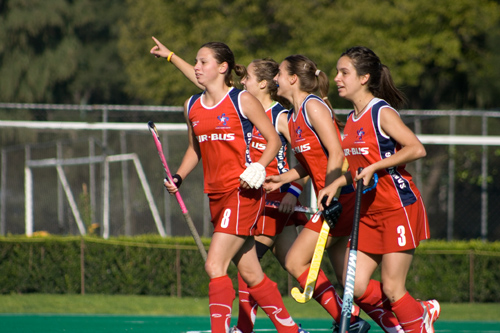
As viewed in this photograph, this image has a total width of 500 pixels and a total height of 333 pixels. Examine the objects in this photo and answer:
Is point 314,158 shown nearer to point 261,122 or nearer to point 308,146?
point 308,146

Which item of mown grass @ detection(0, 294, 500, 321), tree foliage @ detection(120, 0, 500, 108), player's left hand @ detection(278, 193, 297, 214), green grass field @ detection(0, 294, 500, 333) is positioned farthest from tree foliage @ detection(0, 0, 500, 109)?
player's left hand @ detection(278, 193, 297, 214)

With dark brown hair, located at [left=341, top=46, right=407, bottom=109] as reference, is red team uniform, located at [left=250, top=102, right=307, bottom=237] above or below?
below

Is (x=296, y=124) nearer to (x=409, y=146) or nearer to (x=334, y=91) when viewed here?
(x=409, y=146)

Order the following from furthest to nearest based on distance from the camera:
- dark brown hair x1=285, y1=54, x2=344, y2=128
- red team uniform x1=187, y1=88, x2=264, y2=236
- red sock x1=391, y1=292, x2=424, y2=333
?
dark brown hair x1=285, y1=54, x2=344, y2=128, red team uniform x1=187, y1=88, x2=264, y2=236, red sock x1=391, y1=292, x2=424, y2=333

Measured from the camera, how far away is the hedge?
38.1 ft

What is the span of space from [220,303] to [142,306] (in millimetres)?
5313

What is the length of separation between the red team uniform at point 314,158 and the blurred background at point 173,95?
7.68 meters

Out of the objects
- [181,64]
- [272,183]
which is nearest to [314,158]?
[272,183]

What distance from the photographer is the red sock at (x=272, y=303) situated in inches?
231

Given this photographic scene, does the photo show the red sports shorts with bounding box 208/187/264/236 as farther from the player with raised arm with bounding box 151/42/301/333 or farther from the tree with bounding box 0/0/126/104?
the tree with bounding box 0/0/126/104

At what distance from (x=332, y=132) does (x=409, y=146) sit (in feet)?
2.57

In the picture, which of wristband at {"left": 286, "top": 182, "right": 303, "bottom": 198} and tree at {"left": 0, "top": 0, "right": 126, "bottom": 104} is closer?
wristband at {"left": 286, "top": 182, "right": 303, "bottom": 198}

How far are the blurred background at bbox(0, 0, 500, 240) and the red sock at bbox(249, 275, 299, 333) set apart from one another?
7.87 metres

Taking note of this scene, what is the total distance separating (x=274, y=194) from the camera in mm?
6566
